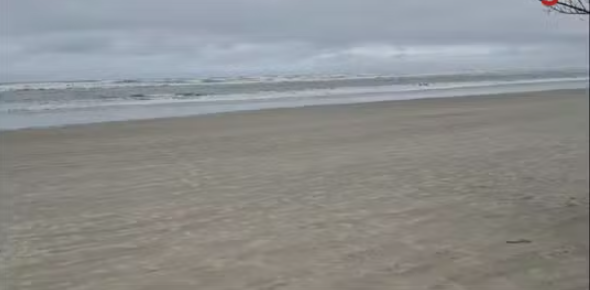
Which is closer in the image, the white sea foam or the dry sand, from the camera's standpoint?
the dry sand

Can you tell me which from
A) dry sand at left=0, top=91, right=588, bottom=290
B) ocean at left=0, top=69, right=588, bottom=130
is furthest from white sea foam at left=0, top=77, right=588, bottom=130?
dry sand at left=0, top=91, right=588, bottom=290

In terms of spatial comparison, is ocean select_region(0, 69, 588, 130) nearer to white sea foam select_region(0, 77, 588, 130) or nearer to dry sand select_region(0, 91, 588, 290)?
white sea foam select_region(0, 77, 588, 130)

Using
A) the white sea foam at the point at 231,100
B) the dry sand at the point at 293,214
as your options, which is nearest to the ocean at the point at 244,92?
the white sea foam at the point at 231,100

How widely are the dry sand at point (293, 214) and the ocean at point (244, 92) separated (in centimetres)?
137

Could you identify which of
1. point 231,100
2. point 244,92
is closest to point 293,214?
point 231,100

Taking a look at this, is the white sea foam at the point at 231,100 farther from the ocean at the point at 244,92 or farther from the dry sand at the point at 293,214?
the dry sand at the point at 293,214

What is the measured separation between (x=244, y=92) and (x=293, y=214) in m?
7.91

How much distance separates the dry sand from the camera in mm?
1900

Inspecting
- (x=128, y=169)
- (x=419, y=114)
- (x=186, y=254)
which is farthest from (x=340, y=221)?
(x=419, y=114)

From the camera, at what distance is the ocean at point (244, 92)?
638 centimetres

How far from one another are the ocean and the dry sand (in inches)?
53.7

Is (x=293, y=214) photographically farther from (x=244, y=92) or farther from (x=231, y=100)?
(x=244, y=92)

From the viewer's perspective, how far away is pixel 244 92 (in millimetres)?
10406

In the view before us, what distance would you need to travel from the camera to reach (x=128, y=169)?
3.51 meters
